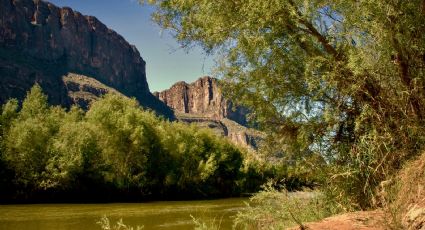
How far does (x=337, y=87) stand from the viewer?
Result: 11.2 metres

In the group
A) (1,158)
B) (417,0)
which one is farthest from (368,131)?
(1,158)

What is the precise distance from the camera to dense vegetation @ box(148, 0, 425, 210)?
996 cm

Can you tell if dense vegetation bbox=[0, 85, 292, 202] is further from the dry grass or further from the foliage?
the dry grass

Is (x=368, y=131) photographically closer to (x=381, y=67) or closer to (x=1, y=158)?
(x=381, y=67)

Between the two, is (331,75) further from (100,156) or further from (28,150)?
(100,156)

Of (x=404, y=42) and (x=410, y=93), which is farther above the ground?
(x=404, y=42)

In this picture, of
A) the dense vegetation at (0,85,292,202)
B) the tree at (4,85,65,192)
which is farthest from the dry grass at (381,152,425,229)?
the tree at (4,85,65,192)

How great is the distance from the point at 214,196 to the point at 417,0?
59602mm

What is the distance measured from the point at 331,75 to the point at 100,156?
1888 inches

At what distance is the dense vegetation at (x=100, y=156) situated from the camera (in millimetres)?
48312

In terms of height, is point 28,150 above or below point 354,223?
above

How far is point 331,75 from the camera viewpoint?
10.6 m

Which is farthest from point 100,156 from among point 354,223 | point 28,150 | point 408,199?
point 408,199

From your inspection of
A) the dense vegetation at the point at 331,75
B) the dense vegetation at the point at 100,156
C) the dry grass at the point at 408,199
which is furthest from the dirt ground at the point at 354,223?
the dense vegetation at the point at 100,156
